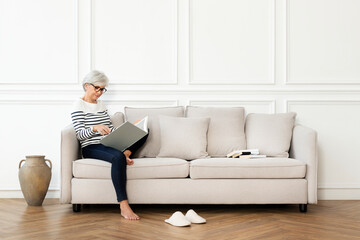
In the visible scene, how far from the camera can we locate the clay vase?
158 inches

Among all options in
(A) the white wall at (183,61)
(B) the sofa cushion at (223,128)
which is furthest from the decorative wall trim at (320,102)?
(B) the sofa cushion at (223,128)

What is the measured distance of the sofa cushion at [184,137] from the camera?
393 cm

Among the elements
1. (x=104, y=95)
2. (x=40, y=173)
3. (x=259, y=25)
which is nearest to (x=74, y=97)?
(x=104, y=95)

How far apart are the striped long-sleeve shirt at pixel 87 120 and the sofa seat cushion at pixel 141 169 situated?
0.25m

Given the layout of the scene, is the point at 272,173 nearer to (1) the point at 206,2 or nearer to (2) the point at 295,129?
(2) the point at 295,129

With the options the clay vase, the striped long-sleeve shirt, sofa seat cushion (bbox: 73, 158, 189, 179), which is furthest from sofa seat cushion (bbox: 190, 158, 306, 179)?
the clay vase

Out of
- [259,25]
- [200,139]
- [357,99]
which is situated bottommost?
[200,139]

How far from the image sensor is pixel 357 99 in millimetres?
4488

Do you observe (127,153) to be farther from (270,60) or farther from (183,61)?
(270,60)

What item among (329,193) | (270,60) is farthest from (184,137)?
(329,193)

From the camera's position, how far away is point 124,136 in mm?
3592

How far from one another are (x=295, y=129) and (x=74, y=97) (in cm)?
222

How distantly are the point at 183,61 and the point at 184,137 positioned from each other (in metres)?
0.97

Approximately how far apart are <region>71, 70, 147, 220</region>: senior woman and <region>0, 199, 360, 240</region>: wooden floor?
245 millimetres
